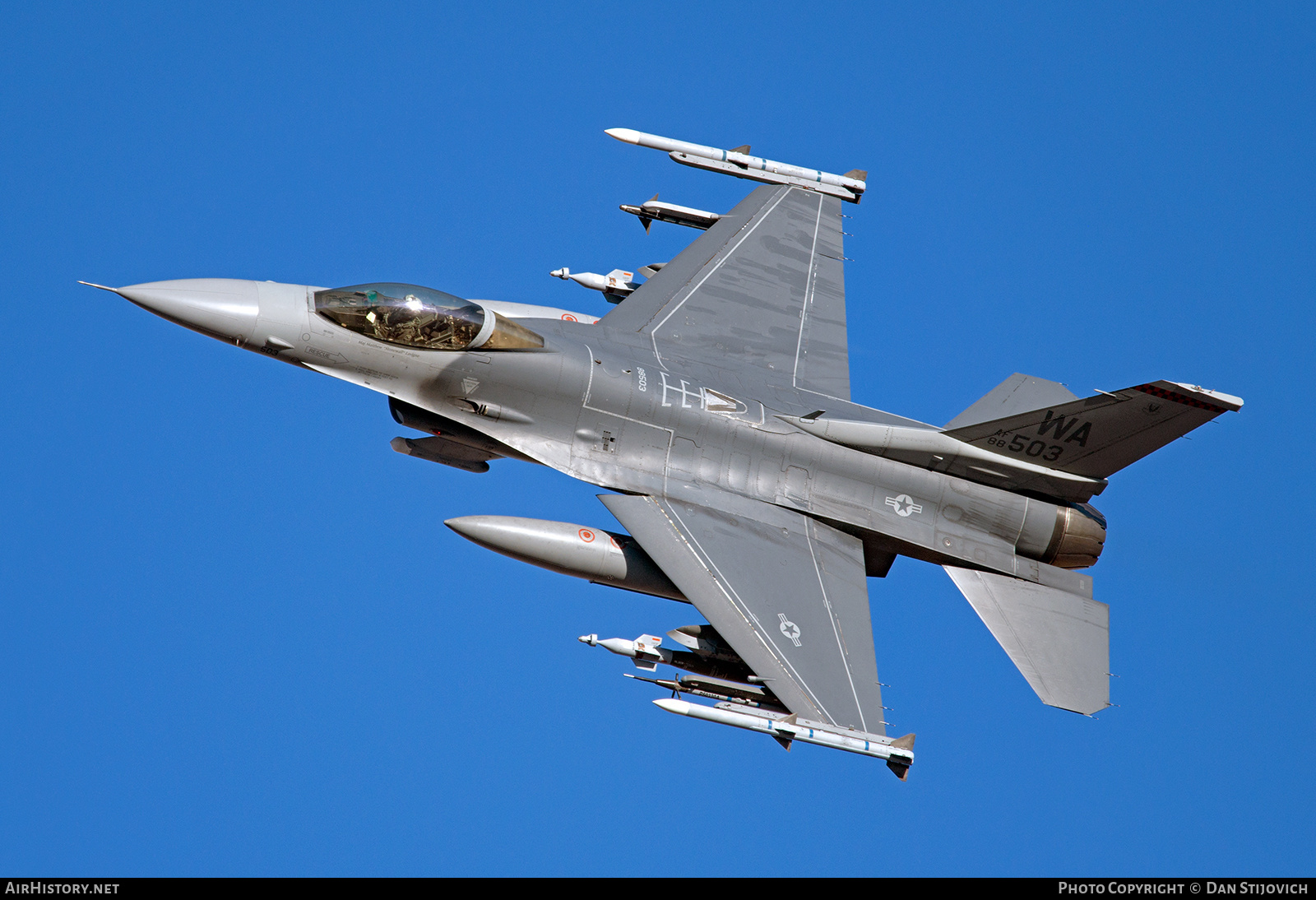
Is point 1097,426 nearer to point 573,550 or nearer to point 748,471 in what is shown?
point 748,471

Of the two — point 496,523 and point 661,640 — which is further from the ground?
point 496,523

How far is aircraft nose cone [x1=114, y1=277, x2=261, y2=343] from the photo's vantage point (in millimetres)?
18219

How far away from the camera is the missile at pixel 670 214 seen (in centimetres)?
2314

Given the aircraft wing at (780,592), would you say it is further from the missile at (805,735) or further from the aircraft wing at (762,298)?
the aircraft wing at (762,298)

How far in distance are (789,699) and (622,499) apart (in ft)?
12.3

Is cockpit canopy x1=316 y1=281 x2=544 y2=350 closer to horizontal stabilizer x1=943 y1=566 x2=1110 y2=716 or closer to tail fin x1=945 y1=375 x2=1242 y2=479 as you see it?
tail fin x1=945 y1=375 x2=1242 y2=479

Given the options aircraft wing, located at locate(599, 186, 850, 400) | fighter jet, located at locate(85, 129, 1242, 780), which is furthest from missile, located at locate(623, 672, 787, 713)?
aircraft wing, located at locate(599, 186, 850, 400)

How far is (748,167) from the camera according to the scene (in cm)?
2319

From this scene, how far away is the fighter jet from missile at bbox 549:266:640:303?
46.1 inches

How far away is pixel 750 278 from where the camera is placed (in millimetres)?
22672

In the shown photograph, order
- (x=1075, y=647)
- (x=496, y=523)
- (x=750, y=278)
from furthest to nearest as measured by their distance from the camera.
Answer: (x=750, y=278)
(x=1075, y=647)
(x=496, y=523)

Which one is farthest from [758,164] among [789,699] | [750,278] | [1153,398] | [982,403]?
[789,699]

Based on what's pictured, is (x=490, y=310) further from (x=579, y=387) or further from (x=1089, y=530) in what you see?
(x=1089, y=530)

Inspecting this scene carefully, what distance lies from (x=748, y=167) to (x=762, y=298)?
247cm
